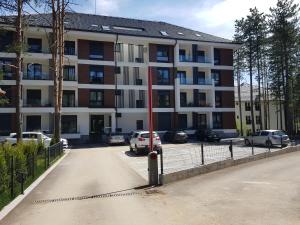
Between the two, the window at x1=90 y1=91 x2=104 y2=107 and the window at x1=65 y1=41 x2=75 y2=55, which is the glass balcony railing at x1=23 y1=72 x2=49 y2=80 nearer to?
the window at x1=65 y1=41 x2=75 y2=55

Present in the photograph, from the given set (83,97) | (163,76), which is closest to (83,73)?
(83,97)

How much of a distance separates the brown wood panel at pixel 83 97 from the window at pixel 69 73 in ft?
5.73

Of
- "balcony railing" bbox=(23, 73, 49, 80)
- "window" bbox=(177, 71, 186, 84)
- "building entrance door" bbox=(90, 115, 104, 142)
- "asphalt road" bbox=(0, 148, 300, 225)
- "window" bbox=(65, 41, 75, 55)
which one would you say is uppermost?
"window" bbox=(65, 41, 75, 55)

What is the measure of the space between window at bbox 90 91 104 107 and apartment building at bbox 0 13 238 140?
0.11m

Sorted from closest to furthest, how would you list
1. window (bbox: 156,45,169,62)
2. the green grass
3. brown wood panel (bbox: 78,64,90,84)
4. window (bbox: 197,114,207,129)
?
the green grass, brown wood panel (bbox: 78,64,90,84), window (bbox: 156,45,169,62), window (bbox: 197,114,207,129)

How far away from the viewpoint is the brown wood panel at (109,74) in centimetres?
4625

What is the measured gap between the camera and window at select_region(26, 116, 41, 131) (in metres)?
42.3

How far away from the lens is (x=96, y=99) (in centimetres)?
4581

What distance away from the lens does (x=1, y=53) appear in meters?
41.0

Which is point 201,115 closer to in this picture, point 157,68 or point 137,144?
point 157,68

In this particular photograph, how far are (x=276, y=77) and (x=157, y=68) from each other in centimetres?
1446

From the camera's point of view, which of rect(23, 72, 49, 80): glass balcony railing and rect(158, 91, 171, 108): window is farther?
rect(158, 91, 171, 108): window

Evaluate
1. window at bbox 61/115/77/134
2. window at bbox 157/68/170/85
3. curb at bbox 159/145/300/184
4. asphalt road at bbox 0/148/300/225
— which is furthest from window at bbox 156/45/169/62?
asphalt road at bbox 0/148/300/225

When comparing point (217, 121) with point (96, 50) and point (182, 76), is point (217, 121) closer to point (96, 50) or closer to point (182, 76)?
point (182, 76)
